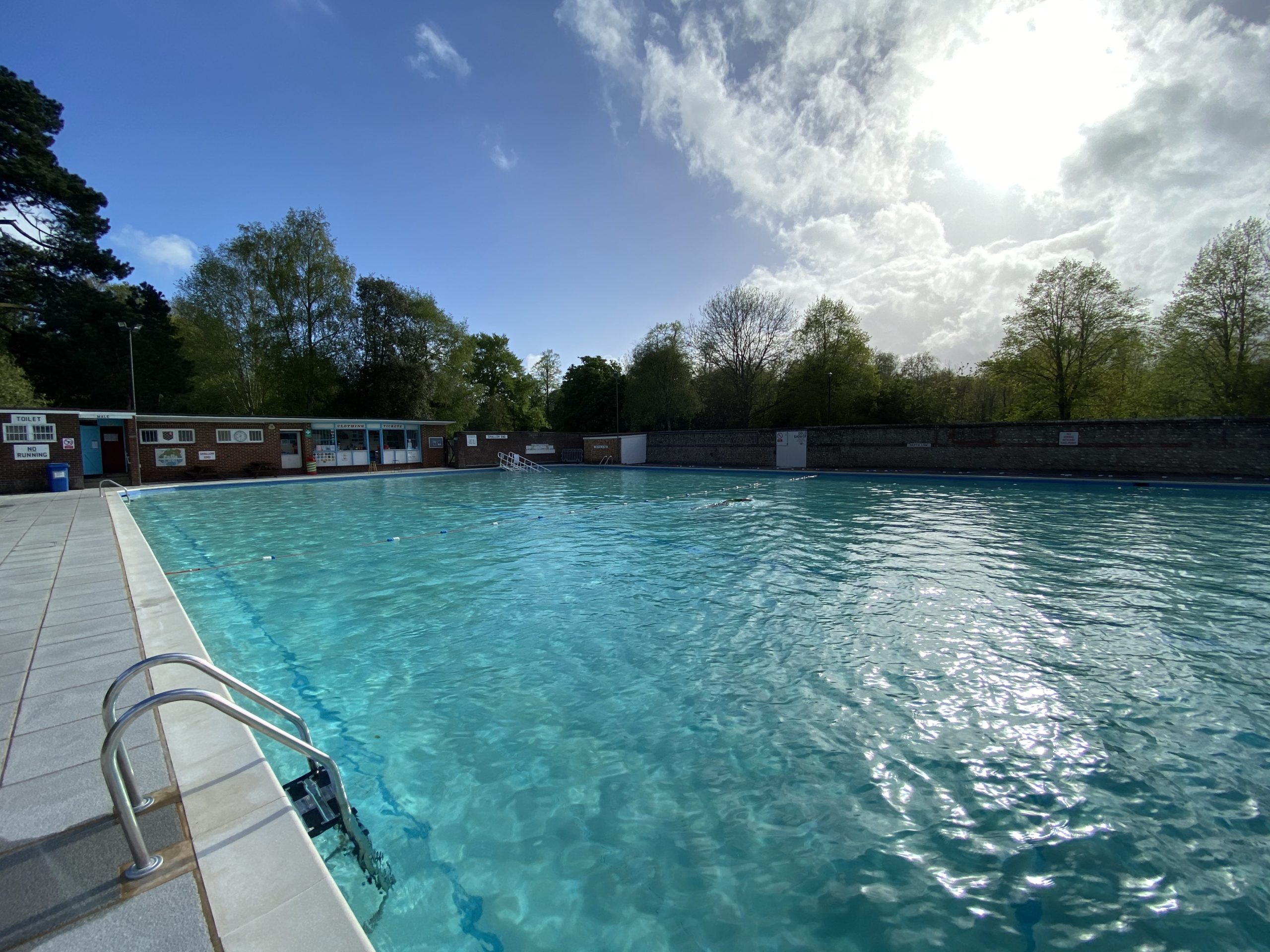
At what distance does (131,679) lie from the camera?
6.98ft

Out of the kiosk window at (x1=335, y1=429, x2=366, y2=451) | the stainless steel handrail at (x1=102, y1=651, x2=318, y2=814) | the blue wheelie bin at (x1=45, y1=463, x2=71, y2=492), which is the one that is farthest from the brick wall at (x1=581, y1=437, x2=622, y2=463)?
the stainless steel handrail at (x1=102, y1=651, x2=318, y2=814)

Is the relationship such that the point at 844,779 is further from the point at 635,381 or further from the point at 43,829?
the point at 635,381

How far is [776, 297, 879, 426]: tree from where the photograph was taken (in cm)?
3222

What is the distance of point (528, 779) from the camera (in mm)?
3059

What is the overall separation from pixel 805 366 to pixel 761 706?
32361mm

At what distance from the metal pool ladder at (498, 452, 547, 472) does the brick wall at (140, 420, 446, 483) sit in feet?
25.8

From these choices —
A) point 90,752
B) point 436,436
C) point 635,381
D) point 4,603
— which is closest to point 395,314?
point 436,436

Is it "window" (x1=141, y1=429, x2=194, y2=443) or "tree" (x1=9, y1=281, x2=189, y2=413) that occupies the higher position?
"tree" (x1=9, y1=281, x2=189, y2=413)

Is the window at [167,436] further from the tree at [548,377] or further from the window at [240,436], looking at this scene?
the tree at [548,377]

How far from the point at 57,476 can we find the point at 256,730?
2104 cm

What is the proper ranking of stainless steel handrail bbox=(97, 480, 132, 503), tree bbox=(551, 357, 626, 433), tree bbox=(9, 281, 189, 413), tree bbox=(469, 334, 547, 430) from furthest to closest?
1. tree bbox=(469, 334, 547, 430)
2. tree bbox=(551, 357, 626, 433)
3. tree bbox=(9, 281, 189, 413)
4. stainless steel handrail bbox=(97, 480, 132, 503)

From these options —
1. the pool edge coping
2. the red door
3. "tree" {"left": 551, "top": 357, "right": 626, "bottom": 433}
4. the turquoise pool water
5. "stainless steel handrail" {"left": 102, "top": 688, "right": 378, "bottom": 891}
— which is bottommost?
the turquoise pool water

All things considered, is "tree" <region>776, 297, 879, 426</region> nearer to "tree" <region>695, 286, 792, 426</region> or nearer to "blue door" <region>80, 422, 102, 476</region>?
"tree" <region>695, 286, 792, 426</region>

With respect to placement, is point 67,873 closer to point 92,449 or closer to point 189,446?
point 189,446
